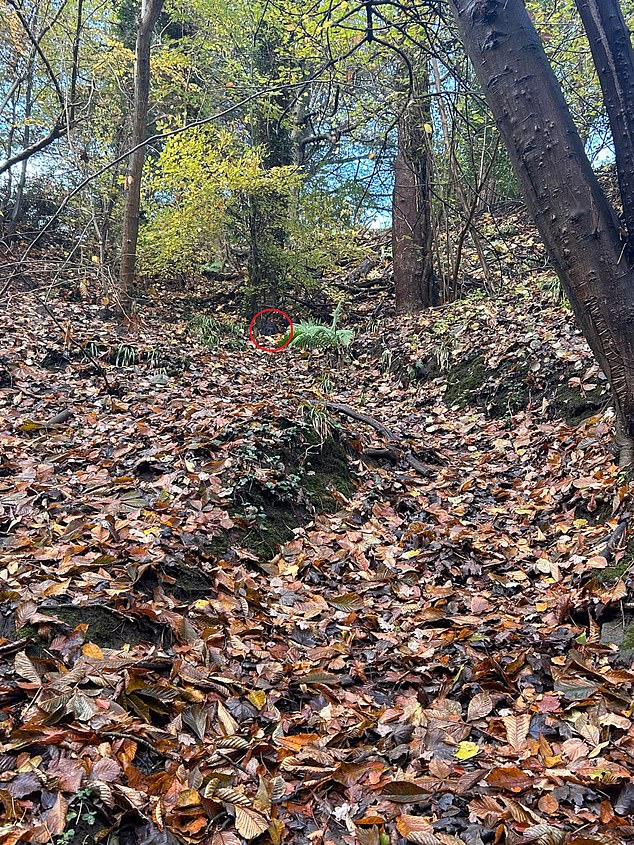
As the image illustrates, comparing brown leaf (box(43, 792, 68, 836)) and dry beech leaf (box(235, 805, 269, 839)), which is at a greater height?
brown leaf (box(43, 792, 68, 836))

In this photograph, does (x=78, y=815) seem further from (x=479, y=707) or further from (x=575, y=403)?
(x=575, y=403)

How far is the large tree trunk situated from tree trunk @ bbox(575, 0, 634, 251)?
0.16 metres

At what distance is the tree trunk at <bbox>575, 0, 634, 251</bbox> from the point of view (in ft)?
10.2

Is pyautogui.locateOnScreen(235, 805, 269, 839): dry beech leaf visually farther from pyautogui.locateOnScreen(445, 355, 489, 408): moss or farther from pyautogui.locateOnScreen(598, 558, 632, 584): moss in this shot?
pyautogui.locateOnScreen(445, 355, 489, 408): moss

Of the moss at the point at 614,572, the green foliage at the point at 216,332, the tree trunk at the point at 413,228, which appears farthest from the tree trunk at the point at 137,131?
the moss at the point at 614,572

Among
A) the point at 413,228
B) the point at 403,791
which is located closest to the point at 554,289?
the point at 413,228

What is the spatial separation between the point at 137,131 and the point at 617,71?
22.9 ft

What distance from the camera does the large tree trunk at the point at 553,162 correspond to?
325 centimetres

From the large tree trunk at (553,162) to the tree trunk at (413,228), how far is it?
5792 mm

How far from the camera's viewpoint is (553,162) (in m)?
3.25

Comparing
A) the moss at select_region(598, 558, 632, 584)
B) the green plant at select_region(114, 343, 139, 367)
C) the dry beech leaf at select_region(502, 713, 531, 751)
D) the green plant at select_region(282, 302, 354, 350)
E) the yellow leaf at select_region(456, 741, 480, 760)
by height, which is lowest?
the yellow leaf at select_region(456, 741, 480, 760)

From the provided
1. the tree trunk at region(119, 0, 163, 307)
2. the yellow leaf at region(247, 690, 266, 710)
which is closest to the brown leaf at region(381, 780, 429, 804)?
the yellow leaf at region(247, 690, 266, 710)

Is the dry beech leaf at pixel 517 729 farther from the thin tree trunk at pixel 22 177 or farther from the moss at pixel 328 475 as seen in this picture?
the thin tree trunk at pixel 22 177

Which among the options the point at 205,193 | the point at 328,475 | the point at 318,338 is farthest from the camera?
the point at 318,338
